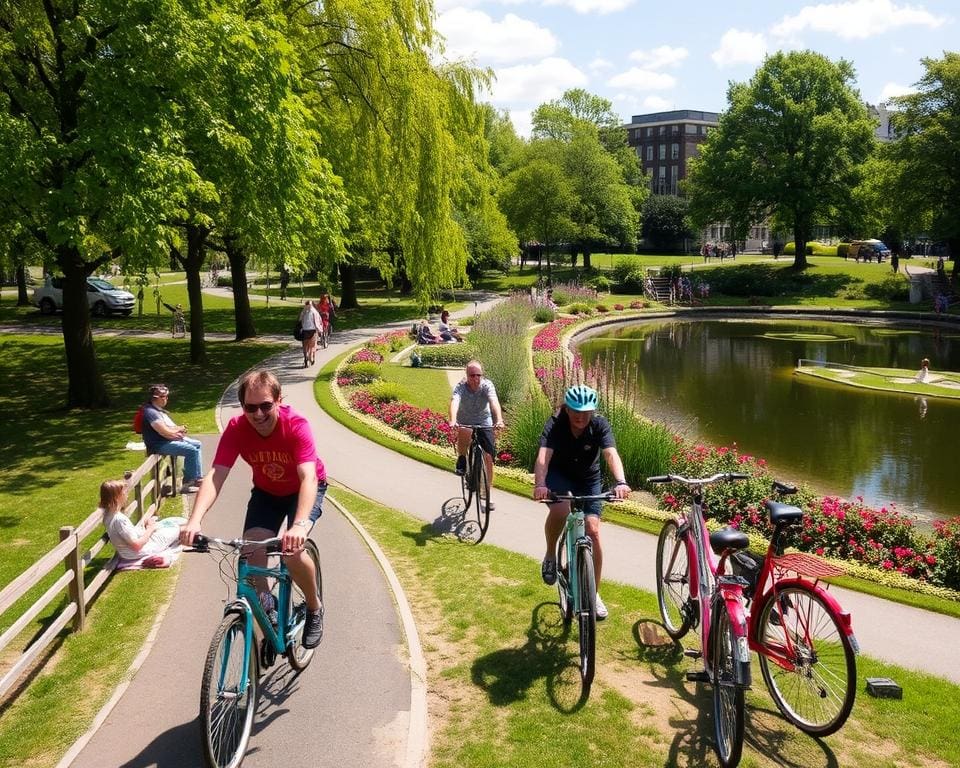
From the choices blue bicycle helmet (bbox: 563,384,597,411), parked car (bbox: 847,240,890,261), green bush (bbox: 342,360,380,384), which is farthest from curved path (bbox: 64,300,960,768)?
parked car (bbox: 847,240,890,261)

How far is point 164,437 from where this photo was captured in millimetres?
10586

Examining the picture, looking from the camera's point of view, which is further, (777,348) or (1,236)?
(777,348)

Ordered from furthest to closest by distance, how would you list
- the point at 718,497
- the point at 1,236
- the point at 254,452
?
the point at 1,236 < the point at 718,497 < the point at 254,452

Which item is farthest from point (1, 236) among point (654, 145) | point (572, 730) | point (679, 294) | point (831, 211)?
point (654, 145)

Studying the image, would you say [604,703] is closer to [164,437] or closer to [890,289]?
[164,437]

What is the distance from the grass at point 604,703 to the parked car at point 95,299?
3186cm

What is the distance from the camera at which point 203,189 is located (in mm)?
13711

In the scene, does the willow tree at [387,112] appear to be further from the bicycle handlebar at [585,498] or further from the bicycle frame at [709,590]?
the bicycle frame at [709,590]

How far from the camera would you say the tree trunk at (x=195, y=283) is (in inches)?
845

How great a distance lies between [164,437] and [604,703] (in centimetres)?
732

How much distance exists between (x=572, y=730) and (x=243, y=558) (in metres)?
2.34

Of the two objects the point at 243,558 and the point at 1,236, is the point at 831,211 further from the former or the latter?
the point at 243,558

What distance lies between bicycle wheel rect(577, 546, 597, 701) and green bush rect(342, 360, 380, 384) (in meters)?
15.2

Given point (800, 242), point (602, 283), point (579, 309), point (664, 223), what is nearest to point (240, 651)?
point (579, 309)
